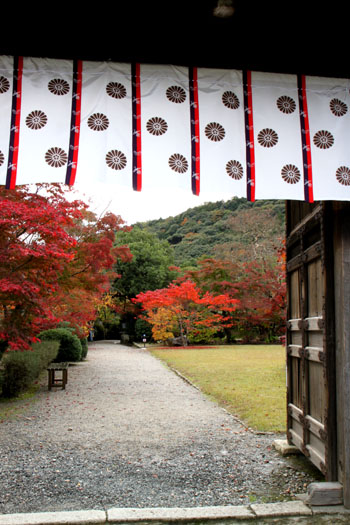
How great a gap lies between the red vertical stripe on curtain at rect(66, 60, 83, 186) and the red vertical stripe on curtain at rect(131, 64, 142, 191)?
0.40 metres

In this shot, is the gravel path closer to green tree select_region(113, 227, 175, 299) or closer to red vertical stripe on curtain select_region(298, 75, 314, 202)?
red vertical stripe on curtain select_region(298, 75, 314, 202)

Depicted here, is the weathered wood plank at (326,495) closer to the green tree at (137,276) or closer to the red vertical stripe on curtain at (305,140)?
the red vertical stripe on curtain at (305,140)

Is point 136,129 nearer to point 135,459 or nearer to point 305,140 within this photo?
point 305,140

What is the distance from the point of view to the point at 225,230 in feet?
137

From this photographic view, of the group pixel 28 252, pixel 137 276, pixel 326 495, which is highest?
pixel 137 276

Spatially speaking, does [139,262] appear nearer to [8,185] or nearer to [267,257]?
[267,257]

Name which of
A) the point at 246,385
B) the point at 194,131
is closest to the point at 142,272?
the point at 246,385

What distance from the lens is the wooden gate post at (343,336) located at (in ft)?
11.0

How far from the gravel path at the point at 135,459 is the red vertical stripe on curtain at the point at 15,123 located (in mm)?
2540

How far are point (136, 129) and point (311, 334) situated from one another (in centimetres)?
238

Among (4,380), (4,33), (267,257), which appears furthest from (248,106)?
(267,257)

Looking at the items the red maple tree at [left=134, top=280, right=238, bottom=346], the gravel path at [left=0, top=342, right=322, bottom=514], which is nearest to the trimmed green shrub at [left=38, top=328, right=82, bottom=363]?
the gravel path at [left=0, top=342, right=322, bottom=514]

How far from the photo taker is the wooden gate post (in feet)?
11.0

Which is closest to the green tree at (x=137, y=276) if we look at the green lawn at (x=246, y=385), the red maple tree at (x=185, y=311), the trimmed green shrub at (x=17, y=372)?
the red maple tree at (x=185, y=311)
